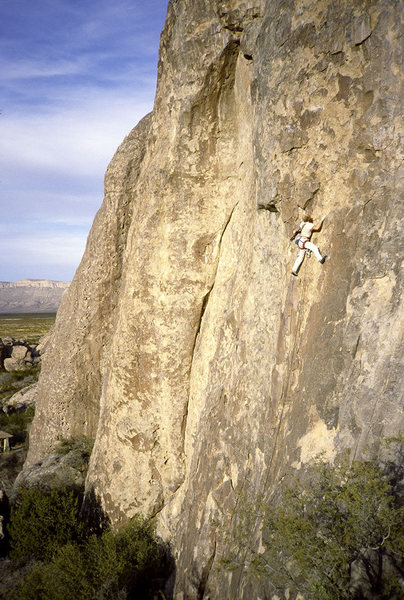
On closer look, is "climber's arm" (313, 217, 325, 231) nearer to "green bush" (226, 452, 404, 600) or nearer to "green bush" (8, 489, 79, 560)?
"green bush" (226, 452, 404, 600)

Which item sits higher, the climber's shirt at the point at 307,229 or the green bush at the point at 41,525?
the climber's shirt at the point at 307,229

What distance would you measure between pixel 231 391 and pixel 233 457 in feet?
2.96

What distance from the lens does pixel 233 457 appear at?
17.7 feet

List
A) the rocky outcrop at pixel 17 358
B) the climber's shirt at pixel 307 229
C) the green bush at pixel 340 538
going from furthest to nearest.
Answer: the rocky outcrop at pixel 17 358, the climber's shirt at pixel 307 229, the green bush at pixel 340 538

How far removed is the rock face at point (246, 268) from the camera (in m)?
4.07

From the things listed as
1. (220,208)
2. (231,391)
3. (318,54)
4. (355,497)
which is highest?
(318,54)

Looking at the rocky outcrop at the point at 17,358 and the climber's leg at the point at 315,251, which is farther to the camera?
the rocky outcrop at the point at 17,358

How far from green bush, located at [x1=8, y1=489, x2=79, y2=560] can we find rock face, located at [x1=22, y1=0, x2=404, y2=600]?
2.41 ft

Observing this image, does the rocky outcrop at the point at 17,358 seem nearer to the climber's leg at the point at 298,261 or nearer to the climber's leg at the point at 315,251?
the climber's leg at the point at 298,261

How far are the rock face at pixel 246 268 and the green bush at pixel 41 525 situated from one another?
73cm

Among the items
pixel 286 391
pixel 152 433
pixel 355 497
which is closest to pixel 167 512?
pixel 152 433

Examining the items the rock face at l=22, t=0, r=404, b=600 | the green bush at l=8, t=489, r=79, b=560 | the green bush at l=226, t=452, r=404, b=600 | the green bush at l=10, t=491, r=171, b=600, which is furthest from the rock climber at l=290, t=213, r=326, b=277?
the green bush at l=8, t=489, r=79, b=560

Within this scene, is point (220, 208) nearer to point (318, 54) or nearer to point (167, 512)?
point (318, 54)

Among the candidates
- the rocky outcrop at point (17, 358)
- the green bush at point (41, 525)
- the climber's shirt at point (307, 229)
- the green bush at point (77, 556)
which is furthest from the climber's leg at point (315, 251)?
the rocky outcrop at point (17, 358)
